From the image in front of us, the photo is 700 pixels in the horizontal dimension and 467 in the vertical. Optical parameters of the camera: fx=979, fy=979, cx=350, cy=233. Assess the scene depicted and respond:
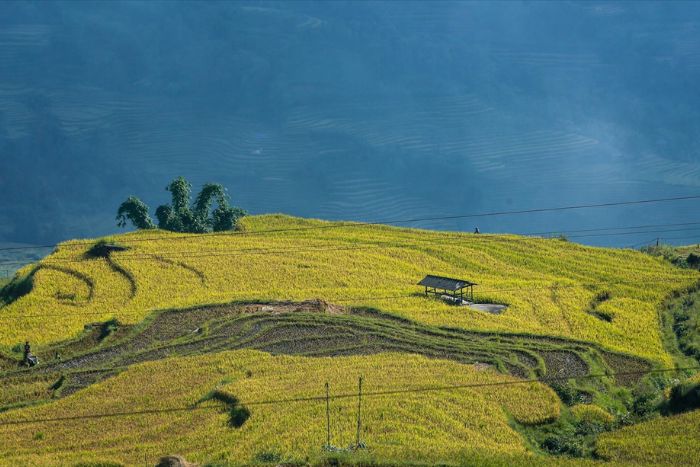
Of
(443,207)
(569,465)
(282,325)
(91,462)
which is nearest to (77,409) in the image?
(91,462)

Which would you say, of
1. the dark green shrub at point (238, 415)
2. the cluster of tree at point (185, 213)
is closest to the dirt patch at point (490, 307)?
the dark green shrub at point (238, 415)

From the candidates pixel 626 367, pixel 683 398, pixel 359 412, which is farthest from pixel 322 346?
pixel 683 398

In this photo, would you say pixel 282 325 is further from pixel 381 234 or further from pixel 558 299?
pixel 381 234

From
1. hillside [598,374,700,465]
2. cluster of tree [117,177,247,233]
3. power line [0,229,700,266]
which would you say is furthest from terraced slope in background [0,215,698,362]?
hillside [598,374,700,465]

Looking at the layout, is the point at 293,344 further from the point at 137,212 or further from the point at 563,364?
the point at 137,212

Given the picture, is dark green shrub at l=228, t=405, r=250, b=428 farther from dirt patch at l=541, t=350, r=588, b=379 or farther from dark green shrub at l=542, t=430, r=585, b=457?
dirt patch at l=541, t=350, r=588, b=379

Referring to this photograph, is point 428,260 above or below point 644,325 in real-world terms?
above

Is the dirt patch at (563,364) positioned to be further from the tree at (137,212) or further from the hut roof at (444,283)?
the tree at (137,212)
